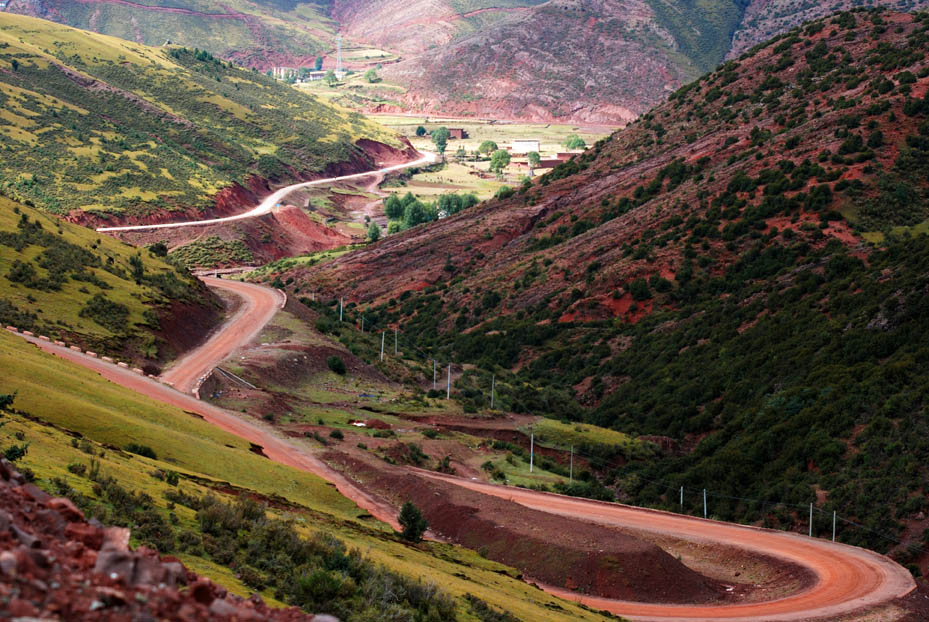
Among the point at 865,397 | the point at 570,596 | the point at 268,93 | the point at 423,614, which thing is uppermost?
the point at 268,93

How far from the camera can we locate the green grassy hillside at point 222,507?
14.0 metres

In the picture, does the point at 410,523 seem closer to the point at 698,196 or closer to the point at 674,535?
the point at 674,535

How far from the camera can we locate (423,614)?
49.2 feet

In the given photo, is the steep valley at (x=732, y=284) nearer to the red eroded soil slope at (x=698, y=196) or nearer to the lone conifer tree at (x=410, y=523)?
the red eroded soil slope at (x=698, y=196)

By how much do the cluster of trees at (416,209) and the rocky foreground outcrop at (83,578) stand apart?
106 metres

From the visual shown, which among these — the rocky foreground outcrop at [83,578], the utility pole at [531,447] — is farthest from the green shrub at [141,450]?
the utility pole at [531,447]

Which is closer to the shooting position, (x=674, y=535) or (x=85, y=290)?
(x=674, y=535)

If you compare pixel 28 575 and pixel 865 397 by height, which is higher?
pixel 865 397

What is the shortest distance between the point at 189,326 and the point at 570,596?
3229cm

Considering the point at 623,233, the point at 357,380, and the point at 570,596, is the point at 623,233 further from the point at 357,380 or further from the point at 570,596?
the point at 570,596

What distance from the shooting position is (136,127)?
415ft

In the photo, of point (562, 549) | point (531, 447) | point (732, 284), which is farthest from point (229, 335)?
point (732, 284)

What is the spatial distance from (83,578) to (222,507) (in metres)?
9.49

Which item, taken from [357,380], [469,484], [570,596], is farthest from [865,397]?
[357,380]
